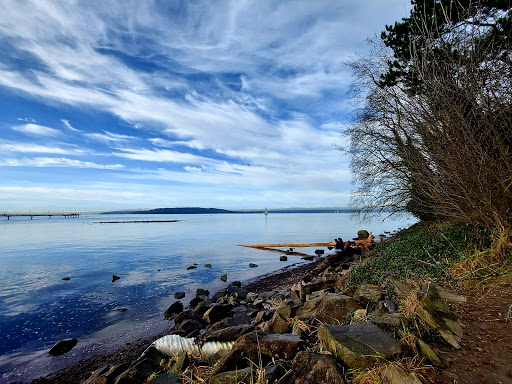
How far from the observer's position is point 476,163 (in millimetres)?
6238

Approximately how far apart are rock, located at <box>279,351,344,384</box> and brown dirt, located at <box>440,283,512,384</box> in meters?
1.17

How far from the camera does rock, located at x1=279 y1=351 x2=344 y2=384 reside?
3.05 metres

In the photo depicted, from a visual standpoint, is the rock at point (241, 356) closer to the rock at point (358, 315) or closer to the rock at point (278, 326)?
the rock at point (358, 315)

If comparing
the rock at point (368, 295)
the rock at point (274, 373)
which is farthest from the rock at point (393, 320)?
the rock at point (274, 373)

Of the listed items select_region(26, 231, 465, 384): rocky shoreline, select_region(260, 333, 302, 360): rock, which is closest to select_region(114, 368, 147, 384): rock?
select_region(26, 231, 465, 384): rocky shoreline

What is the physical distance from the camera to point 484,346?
362 cm

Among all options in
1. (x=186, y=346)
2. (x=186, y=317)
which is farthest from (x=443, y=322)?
(x=186, y=317)

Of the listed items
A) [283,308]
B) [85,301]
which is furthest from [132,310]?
[283,308]

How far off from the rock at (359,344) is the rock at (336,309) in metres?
1.42

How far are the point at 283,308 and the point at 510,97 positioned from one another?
739 cm

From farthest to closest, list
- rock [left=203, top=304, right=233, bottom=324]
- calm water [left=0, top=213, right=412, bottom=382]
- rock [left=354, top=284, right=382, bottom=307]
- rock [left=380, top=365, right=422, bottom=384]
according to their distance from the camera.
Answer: rock [left=203, top=304, right=233, bottom=324], calm water [left=0, top=213, right=412, bottom=382], rock [left=354, top=284, right=382, bottom=307], rock [left=380, top=365, right=422, bottom=384]

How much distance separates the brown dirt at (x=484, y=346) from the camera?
10.00ft

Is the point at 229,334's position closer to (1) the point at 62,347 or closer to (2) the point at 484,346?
(2) the point at 484,346

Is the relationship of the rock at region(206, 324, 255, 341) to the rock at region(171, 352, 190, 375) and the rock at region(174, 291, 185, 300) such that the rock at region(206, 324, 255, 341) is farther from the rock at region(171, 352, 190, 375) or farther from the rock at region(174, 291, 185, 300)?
the rock at region(174, 291, 185, 300)
